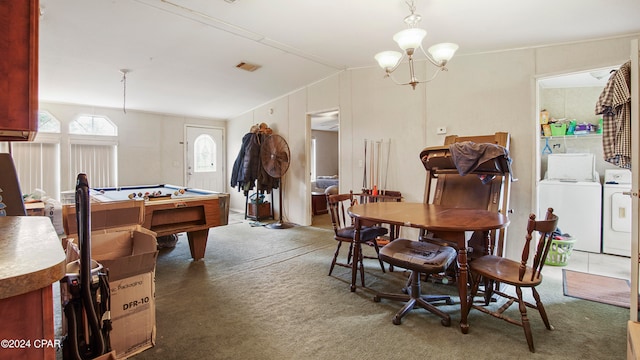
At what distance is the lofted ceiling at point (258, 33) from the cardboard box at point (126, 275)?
190 centimetres

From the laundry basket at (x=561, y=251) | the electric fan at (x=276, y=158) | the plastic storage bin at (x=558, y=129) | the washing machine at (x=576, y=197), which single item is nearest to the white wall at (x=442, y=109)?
the electric fan at (x=276, y=158)

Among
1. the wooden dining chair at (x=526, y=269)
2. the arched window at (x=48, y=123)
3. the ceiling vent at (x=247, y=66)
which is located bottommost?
the wooden dining chair at (x=526, y=269)

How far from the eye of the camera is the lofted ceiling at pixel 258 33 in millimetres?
2578

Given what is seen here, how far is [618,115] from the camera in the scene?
1989 millimetres

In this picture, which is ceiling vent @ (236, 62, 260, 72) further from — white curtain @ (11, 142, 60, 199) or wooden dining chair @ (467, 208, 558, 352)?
white curtain @ (11, 142, 60, 199)

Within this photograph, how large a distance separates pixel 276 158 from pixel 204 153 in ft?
8.85

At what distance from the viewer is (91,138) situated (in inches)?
222

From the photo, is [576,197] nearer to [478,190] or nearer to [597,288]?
[597,288]

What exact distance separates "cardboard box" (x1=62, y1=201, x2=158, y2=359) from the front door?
16.3ft

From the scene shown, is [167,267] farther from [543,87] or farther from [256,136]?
[543,87]

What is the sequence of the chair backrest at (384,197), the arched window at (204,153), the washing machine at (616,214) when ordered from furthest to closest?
the arched window at (204,153) < the chair backrest at (384,197) < the washing machine at (616,214)

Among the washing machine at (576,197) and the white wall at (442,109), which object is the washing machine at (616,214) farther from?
the white wall at (442,109)

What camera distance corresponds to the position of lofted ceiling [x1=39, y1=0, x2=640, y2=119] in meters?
2.58

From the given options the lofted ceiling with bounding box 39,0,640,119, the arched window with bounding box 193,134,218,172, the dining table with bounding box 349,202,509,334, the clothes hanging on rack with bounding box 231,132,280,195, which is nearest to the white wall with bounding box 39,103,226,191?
the arched window with bounding box 193,134,218,172
